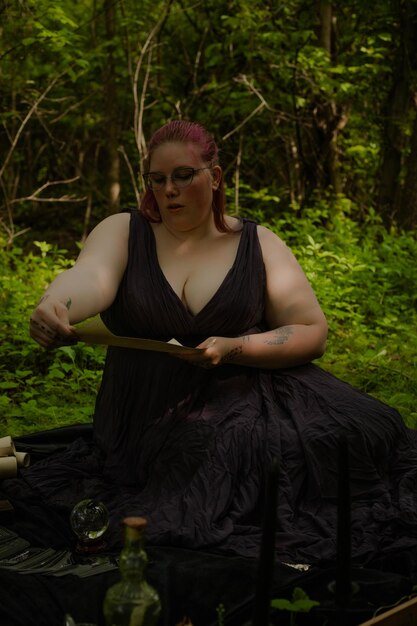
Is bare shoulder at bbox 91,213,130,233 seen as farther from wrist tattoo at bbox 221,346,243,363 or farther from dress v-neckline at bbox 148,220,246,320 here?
wrist tattoo at bbox 221,346,243,363

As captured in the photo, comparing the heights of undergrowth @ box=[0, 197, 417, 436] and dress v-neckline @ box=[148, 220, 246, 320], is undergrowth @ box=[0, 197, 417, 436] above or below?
below

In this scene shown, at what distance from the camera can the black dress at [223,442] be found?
2928mm

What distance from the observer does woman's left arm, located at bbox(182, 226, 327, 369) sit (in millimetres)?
3256

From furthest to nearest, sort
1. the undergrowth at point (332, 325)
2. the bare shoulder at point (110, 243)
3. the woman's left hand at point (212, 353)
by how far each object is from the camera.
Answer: the undergrowth at point (332, 325) < the bare shoulder at point (110, 243) < the woman's left hand at point (212, 353)

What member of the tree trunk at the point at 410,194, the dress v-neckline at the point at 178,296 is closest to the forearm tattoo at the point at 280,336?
the dress v-neckline at the point at 178,296

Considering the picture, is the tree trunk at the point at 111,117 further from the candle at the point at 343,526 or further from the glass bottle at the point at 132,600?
the candle at the point at 343,526

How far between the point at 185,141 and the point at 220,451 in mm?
1145

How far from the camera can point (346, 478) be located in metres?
1.42

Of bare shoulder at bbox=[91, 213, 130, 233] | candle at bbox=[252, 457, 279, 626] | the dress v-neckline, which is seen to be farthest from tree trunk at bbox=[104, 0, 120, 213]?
candle at bbox=[252, 457, 279, 626]

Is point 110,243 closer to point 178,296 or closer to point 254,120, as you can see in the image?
point 178,296

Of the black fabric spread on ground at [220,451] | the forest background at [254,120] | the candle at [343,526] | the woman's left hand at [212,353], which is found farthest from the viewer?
the forest background at [254,120]

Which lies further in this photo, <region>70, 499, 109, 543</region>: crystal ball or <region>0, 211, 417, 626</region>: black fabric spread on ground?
<region>0, 211, 417, 626</region>: black fabric spread on ground

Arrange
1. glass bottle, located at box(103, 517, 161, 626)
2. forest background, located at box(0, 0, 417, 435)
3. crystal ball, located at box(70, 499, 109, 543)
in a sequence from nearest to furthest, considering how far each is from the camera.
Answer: glass bottle, located at box(103, 517, 161, 626), crystal ball, located at box(70, 499, 109, 543), forest background, located at box(0, 0, 417, 435)

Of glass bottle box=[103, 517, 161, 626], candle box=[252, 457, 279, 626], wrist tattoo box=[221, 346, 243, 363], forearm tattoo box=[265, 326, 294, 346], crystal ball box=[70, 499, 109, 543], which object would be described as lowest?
crystal ball box=[70, 499, 109, 543]
